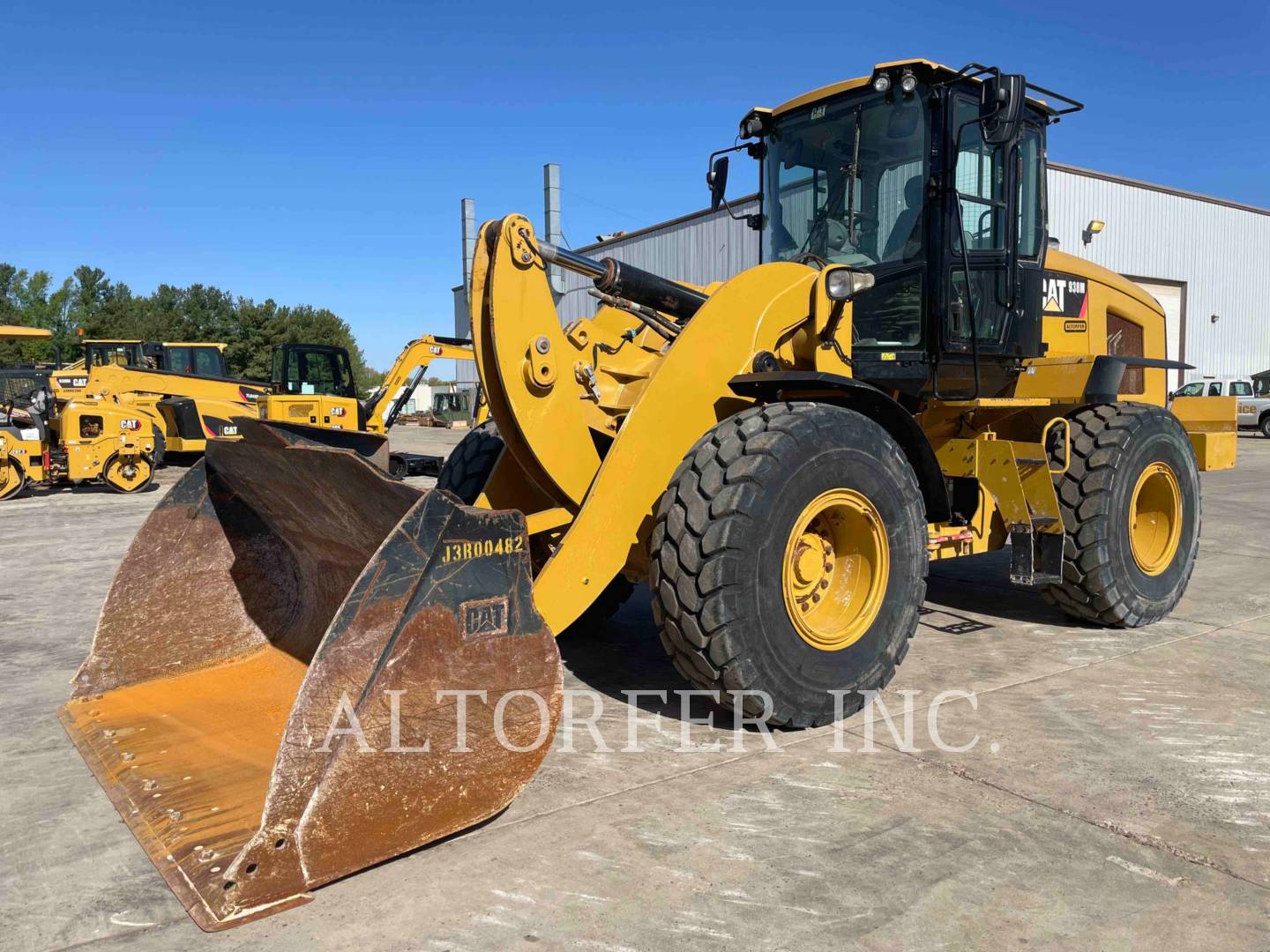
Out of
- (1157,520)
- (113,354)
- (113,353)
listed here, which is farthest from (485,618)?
(113,353)

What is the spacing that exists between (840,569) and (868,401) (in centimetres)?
75

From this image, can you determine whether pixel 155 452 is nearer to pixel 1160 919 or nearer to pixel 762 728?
pixel 762 728

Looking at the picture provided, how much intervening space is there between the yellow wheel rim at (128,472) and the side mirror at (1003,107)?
13.6m

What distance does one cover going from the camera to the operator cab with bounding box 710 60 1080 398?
4.77m

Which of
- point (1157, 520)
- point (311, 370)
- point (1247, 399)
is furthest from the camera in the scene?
point (1247, 399)

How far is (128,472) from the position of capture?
1452 cm

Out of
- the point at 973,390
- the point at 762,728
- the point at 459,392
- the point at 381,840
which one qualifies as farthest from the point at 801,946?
the point at 459,392

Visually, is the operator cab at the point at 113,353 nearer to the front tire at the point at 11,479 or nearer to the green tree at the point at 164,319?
the front tire at the point at 11,479

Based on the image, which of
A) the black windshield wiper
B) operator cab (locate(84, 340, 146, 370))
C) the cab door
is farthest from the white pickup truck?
operator cab (locate(84, 340, 146, 370))

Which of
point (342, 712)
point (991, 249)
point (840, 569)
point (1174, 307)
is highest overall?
point (1174, 307)

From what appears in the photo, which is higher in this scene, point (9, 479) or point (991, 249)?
point (991, 249)

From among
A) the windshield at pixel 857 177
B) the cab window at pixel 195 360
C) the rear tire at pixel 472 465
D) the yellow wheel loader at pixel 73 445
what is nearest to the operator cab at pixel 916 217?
the windshield at pixel 857 177

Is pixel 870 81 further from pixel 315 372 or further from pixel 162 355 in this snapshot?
pixel 162 355

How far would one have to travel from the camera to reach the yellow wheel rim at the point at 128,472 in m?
14.3
